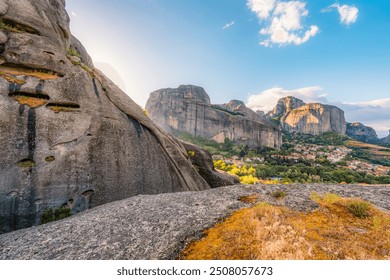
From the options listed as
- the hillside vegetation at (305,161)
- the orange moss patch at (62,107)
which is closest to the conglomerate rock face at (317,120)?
the hillside vegetation at (305,161)

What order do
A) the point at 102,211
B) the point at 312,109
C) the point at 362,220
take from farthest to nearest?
the point at 312,109 → the point at 102,211 → the point at 362,220

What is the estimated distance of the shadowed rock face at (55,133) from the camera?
322 inches

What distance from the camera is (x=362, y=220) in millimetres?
6285

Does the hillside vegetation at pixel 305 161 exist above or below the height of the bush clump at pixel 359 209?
below

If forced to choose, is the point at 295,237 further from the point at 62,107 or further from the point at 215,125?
the point at 215,125

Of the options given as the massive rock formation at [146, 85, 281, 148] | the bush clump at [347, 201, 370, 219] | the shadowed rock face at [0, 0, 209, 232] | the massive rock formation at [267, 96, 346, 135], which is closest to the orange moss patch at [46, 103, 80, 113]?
the shadowed rock face at [0, 0, 209, 232]

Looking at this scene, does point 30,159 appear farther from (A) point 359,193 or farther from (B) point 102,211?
(A) point 359,193

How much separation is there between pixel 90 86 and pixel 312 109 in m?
188

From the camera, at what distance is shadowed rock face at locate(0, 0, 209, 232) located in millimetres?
8188

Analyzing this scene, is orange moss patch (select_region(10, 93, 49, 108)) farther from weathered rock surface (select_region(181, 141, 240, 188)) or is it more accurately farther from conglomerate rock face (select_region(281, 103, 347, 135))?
conglomerate rock face (select_region(281, 103, 347, 135))

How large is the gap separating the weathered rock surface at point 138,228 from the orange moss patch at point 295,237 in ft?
2.36

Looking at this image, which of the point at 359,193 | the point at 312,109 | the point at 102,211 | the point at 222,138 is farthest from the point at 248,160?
the point at 312,109

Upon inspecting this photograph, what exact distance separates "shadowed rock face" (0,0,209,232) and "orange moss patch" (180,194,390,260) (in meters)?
7.10

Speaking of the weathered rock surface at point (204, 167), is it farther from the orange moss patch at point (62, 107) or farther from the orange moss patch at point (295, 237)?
the orange moss patch at point (295, 237)
